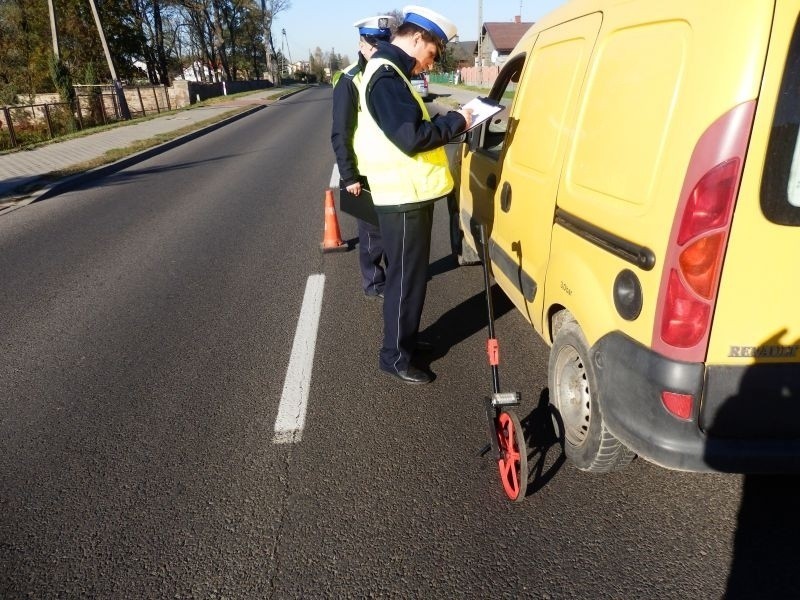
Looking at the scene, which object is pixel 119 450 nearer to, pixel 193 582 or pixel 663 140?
pixel 193 582

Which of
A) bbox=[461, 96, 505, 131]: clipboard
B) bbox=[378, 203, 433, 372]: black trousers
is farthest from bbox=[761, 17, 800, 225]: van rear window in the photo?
bbox=[378, 203, 433, 372]: black trousers

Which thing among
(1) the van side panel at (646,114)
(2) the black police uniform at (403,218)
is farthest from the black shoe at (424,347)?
(1) the van side panel at (646,114)

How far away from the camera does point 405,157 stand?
2908mm

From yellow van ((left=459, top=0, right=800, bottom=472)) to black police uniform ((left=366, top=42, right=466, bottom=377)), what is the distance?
66 centimetres

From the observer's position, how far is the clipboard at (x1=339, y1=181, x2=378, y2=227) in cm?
402

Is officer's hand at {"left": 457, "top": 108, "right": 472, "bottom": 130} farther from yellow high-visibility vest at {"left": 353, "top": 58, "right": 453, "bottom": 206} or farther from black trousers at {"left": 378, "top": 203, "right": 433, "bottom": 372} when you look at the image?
black trousers at {"left": 378, "top": 203, "right": 433, "bottom": 372}

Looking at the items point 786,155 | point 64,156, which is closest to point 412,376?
point 786,155

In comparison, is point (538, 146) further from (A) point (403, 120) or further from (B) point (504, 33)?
(B) point (504, 33)

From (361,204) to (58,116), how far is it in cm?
2229

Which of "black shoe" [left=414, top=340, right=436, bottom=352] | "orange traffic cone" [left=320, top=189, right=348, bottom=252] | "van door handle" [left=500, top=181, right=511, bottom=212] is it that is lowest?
"black shoe" [left=414, top=340, right=436, bottom=352]

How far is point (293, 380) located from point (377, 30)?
2.72 metres

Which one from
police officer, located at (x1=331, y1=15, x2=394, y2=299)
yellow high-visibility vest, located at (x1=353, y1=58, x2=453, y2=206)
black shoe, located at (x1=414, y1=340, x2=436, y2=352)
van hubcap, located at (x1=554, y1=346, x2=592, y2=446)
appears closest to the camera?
van hubcap, located at (x1=554, y1=346, x2=592, y2=446)

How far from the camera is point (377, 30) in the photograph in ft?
14.0

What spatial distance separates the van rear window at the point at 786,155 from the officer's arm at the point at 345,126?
8.87 ft
